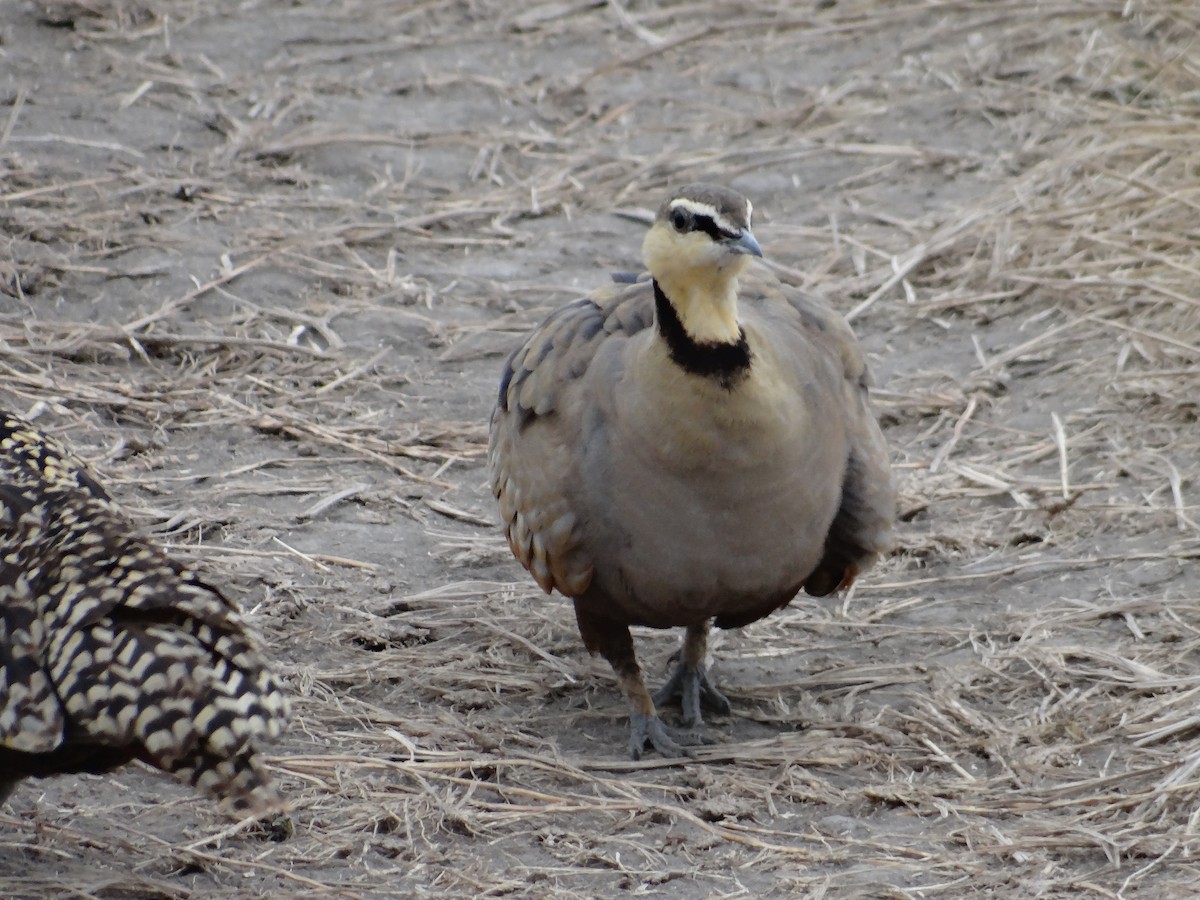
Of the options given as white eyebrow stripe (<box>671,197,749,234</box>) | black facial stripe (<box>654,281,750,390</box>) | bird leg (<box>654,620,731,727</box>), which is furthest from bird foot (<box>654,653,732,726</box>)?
white eyebrow stripe (<box>671,197,749,234</box>)

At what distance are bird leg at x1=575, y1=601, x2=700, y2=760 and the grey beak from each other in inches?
45.6

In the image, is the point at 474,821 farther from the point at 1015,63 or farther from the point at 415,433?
the point at 1015,63

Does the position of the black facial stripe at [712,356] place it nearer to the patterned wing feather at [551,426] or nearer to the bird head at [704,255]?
the bird head at [704,255]

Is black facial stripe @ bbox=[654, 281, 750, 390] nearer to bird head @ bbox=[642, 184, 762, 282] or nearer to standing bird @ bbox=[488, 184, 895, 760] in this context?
standing bird @ bbox=[488, 184, 895, 760]

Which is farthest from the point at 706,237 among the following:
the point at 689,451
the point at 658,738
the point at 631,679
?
the point at 658,738

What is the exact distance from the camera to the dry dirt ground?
13.3ft

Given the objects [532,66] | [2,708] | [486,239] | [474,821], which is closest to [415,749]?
[474,821]

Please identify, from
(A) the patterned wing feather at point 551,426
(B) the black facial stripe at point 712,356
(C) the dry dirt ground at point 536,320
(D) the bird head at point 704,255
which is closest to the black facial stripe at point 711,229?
(D) the bird head at point 704,255

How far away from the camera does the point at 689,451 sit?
424cm

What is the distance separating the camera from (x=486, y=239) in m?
7.88

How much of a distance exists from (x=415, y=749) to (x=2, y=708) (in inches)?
53.7

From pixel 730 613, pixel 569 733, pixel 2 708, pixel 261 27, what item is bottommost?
pixel 569 733

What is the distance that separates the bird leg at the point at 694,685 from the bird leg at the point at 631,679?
0.15m

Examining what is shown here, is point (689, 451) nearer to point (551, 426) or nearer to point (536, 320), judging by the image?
point (551, 426)
